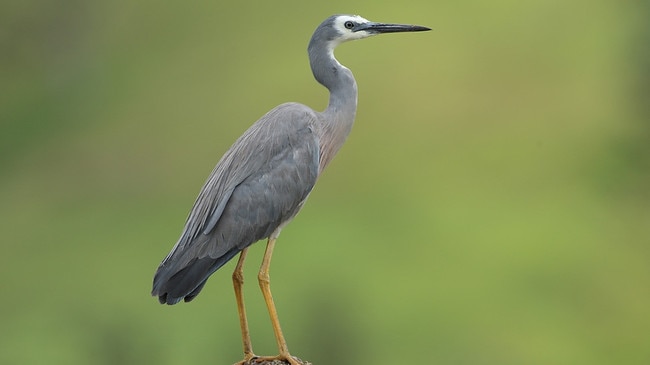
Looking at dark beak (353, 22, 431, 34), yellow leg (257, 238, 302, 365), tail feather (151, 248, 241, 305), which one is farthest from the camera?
dark beak (353, 22, 431, 34)

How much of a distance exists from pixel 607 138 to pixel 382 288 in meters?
4.37

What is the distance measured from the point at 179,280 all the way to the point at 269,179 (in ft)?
1.86

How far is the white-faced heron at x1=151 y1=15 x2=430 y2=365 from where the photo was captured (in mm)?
4441

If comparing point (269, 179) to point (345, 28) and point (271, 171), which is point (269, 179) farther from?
point (345, 28)

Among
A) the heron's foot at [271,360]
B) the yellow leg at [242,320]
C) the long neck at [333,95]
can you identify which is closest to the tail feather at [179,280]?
the yellow leg at [242,320]

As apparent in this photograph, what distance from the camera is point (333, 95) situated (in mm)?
4719

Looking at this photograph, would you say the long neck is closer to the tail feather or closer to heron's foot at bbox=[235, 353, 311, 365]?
the tail feather

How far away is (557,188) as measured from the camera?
43.5 feet

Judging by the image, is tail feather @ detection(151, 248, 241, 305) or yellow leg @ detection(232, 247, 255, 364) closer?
tail feather @ detection(151, 248, 241, 305)

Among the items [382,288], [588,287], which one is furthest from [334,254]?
[588,287]

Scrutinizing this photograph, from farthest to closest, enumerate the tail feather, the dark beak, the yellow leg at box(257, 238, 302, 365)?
the dark beak → the yellow leg at box(257, 238, 302, 365) → the tail feather

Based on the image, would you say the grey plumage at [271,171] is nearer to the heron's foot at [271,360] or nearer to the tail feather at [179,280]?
the tail feather at [179,280]

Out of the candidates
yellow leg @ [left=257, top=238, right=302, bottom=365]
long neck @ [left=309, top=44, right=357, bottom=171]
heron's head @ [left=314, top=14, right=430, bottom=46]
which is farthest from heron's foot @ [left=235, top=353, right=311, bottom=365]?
heron's head @ [left=314, top=14, right=430, bottom=46]

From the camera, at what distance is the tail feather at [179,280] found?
14.1 feet
